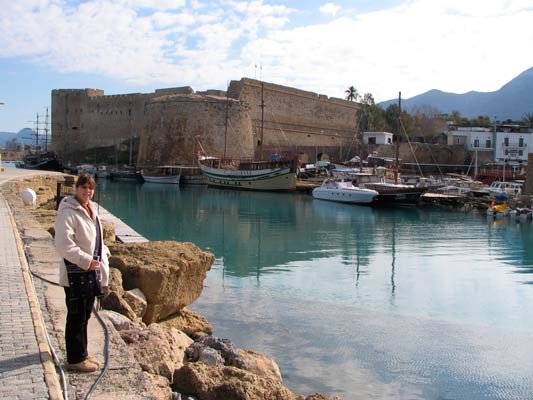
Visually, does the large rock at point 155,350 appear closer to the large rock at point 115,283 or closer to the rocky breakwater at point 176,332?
the rocky breakwater at point 176,332

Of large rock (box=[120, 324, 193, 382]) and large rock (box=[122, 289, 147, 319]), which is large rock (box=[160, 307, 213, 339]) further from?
large rock (box=[120, 324, 193, 382])

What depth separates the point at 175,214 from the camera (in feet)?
59.5

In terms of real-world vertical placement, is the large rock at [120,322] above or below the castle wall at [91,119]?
below

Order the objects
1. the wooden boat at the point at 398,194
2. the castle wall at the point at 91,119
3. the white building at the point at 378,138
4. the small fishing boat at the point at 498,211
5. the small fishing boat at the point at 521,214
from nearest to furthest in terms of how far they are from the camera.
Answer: the small fishing boat at the point at 521,214, the small fishing boat at the point at 498,211, the wooden boat at the point at 398,194, the white building at the point at 378,138, the castle wall at the point at 91,119

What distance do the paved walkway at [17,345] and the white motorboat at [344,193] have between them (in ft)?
66.0

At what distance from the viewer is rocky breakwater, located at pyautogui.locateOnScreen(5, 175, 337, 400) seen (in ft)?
9.13

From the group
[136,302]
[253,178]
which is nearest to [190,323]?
[136,302]

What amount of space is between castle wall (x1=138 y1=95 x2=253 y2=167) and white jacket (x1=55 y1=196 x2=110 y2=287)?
32.4 metres

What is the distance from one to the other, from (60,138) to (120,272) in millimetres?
43257

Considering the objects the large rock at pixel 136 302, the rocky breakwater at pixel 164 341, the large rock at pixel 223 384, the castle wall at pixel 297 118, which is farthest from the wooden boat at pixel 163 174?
the large rock at pixel 223 384

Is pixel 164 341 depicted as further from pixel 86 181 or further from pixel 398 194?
pixel 398 194

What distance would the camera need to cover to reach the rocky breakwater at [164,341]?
2.78 meters

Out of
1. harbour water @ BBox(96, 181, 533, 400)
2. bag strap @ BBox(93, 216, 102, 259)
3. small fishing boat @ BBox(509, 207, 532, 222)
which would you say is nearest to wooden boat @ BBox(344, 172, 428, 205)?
small fishing boat @ BBox(509, 207, 532, 222)

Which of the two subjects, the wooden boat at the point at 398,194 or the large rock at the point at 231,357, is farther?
the wooden boat at the point at 398,194
